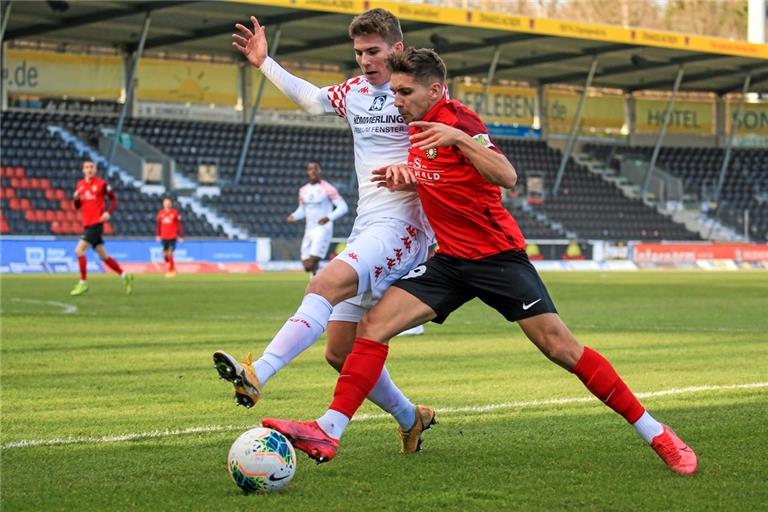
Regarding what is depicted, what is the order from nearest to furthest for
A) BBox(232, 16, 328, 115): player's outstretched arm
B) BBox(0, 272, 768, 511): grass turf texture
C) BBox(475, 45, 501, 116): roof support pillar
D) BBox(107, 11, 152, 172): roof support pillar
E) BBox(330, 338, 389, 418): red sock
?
BBox(0, 272, 768, 511): grass turf texture < BBox(330, 338, 389, 418): red sock < BBox(232, 16, 328, 115): player's outstretched arm < BBox(107, 11, 152, 172): roof support pillar < BBox(475, 45, 501, 116): roof support pillar

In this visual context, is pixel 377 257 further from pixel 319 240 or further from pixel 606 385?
pixel 319 240

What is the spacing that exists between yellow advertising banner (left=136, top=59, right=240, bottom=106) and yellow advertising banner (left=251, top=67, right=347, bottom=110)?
2.35 feet

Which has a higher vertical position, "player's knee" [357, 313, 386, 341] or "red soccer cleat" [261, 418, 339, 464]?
"player's knee" [357, 313, 386, 341]

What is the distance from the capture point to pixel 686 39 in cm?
4450

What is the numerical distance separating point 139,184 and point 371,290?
113ft

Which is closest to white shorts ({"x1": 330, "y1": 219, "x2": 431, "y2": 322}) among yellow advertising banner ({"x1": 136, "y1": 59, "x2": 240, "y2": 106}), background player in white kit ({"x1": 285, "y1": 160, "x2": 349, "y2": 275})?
background player in white kit ({"x1": 285, "y1": 160, "x2": 349, "y2": 275})

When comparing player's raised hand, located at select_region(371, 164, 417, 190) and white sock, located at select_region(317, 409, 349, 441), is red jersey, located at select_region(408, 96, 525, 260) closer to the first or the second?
player's raised hand, located at select_region(371, 164, 417, 190)

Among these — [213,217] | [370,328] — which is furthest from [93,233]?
[213,217]

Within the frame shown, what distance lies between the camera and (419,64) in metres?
5.48

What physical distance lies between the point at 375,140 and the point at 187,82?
3875 centimetres

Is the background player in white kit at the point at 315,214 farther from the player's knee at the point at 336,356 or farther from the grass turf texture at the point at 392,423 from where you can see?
the player's knee at the point at 336,356

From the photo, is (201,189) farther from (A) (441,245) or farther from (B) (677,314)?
(A) (441,245)

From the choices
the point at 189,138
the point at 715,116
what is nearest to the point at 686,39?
the point at 715,116

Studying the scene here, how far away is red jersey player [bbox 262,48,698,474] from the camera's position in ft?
17.7
